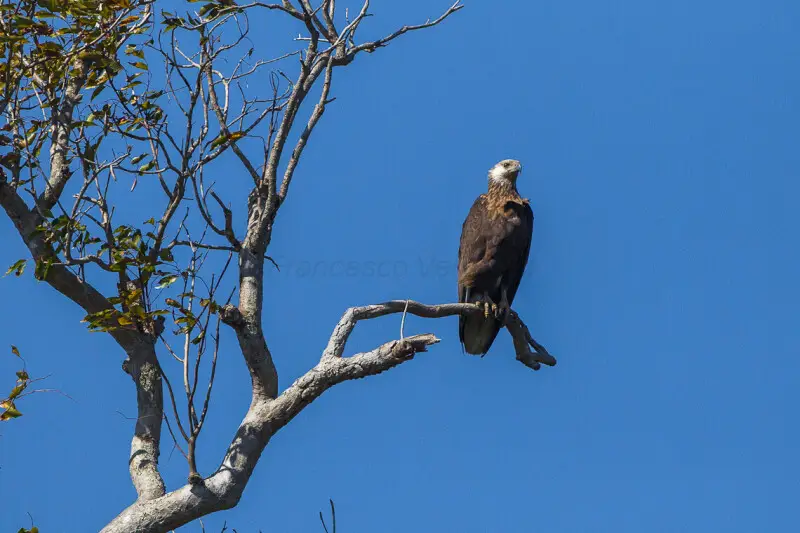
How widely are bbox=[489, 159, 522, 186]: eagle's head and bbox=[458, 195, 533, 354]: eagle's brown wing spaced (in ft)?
1.17

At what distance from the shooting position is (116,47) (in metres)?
4.96

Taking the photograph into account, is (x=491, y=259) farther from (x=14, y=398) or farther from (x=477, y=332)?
(x=14, y=398)

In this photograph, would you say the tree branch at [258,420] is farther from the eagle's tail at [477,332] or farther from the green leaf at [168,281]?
the eagle's tail at [477,332]

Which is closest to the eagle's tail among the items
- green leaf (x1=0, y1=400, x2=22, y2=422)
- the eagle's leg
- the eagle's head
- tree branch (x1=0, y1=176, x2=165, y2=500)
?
the eagle's leg

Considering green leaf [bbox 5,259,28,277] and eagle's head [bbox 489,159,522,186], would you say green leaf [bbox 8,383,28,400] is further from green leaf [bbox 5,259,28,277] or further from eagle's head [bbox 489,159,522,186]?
eagle's head [bbox 489,159,522,186]

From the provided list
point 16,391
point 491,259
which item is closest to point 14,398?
point 16,391

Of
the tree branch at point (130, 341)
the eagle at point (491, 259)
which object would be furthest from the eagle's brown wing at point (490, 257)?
the tree branch at point (130, 341)

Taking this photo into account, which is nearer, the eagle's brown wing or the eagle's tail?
the eagle's brown wing

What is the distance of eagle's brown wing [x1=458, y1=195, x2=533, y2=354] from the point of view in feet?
22.7

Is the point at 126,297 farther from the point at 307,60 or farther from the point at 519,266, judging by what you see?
the point at 519,266

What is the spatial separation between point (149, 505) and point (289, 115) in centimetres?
192

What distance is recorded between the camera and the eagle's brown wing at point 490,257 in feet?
22.7

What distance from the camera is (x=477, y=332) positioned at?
7.29 m

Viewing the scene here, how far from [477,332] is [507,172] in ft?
4.13
